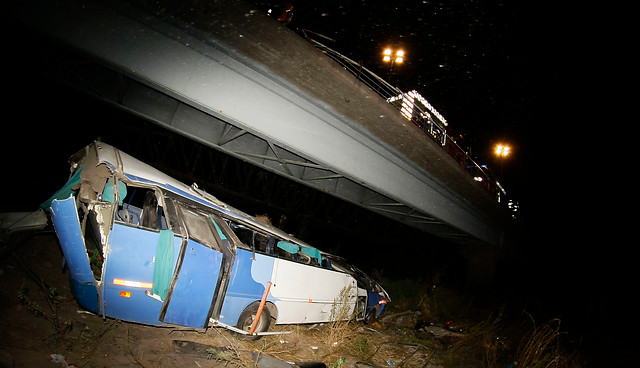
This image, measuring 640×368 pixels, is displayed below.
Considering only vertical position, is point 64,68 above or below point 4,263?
above

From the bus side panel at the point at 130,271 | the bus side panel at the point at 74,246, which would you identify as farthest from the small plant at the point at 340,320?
the bus side panel at the point at 74,246

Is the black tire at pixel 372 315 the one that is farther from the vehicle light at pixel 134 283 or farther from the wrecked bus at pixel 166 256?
the vehicle light at pixel 134 283

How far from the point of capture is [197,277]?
3.54m

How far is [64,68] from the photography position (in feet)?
15.2

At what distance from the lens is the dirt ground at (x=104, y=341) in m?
3.09

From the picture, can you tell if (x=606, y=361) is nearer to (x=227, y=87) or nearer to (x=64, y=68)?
(x=227, y=87)

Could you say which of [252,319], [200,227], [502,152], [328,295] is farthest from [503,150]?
[200,227]

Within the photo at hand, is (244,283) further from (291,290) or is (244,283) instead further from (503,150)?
(503,150)

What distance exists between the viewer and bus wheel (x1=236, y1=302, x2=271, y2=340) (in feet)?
14.0

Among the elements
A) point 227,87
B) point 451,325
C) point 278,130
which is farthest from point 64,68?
point 451,325

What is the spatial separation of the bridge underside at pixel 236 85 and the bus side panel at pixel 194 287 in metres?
2.40

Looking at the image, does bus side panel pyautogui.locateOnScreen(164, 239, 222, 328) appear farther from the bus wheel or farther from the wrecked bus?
the bus wheel

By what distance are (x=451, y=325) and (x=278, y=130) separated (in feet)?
25.8

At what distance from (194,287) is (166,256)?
0.59m
